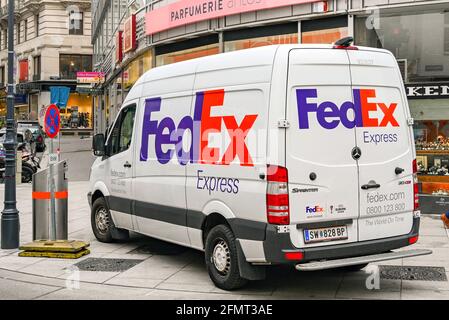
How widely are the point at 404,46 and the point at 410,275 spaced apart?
7119 mm

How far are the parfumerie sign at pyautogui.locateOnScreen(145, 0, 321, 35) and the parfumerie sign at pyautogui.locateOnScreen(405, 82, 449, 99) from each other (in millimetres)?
3061

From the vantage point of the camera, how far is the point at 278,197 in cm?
598

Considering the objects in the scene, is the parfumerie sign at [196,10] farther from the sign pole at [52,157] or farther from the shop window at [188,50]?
the sign pole at [52,157]

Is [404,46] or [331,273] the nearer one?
[331,273]

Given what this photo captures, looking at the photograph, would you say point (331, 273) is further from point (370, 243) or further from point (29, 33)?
point (29, 33)

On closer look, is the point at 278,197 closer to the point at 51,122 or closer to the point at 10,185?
the point at 51,122

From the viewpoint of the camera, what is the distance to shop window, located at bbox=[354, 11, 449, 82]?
12656 mm

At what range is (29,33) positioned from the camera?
63125 mm

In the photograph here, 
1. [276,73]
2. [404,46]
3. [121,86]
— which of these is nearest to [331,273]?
[276,73]

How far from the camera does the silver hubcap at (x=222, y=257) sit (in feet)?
21.8

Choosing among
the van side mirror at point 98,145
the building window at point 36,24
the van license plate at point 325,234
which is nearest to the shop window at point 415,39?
the van side mirror at point 98,145

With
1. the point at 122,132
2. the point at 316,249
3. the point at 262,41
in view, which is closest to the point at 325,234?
the point at 316,249

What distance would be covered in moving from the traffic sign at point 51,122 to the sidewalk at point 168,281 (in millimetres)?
1890
